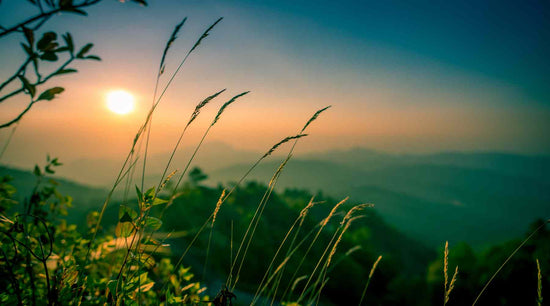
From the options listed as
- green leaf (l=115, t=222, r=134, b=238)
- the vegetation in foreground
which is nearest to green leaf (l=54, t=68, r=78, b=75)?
the vegetation in foreground

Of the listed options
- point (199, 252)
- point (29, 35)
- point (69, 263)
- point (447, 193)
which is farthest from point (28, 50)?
point (447, 193)

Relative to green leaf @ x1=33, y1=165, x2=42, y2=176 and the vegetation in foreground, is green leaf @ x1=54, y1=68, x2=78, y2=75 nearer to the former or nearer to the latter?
the vegetation in foreground

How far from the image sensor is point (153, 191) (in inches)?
36.8

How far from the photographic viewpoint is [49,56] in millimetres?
717

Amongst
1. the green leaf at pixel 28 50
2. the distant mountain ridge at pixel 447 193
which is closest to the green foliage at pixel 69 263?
the green leaf at pixel 28 50

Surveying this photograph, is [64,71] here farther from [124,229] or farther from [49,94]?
[124,229]

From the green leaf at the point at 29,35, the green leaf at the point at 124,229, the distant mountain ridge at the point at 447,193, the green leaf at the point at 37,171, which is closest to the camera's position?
the green leaf at the point at 29,35

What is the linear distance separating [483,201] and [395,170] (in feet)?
84.8

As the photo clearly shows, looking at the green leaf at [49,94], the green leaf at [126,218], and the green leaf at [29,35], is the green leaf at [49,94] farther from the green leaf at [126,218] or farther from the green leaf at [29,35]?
the green leaf at [126,218]

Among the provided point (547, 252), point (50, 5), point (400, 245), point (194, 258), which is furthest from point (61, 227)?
point (400, 245)

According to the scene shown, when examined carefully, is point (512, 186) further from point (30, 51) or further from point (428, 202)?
point (30, 51)

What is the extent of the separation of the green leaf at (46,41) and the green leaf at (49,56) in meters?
0.01

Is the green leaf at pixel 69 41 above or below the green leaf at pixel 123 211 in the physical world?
above

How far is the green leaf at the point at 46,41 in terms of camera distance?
0.70 metres
